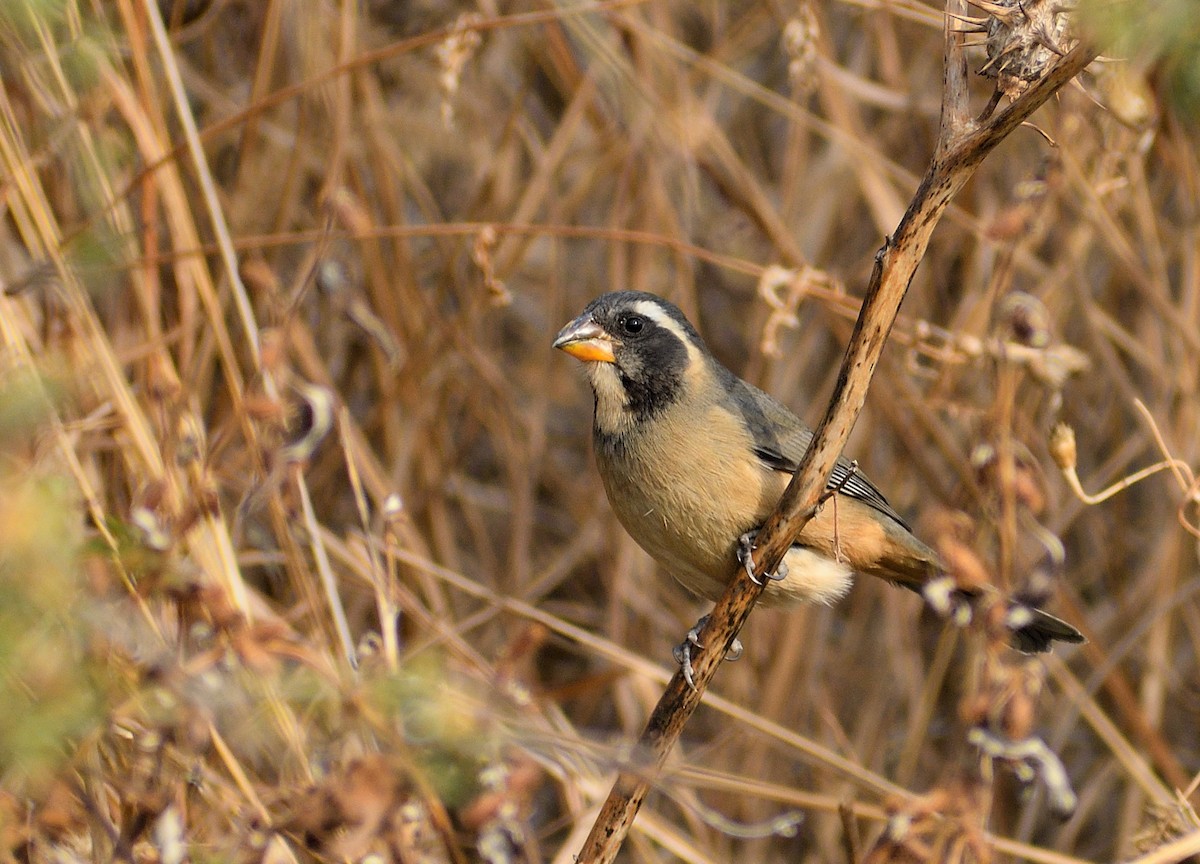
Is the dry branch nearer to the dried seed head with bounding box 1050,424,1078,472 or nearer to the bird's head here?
the dried seed head with bounding box 1050,424,1078,472

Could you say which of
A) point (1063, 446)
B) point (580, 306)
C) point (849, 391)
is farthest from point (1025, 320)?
point (580, 306)

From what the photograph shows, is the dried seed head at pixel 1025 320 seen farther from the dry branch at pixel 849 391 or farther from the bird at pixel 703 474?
the bird at pixel 703 474

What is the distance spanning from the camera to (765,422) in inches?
145

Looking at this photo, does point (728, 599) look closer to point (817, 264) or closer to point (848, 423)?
point (848, 423)

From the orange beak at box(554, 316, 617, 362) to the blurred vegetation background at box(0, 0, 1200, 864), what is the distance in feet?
0.72

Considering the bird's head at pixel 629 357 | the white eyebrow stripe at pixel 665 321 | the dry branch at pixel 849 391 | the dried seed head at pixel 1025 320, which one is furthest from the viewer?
the white eyebrow stripe at pixel 665 321

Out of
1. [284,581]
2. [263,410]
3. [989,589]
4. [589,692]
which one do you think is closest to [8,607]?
[263,410]

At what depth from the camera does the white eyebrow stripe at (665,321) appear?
3662 mm

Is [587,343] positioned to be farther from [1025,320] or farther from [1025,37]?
[1025,37]

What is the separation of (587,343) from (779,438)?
1.94ft

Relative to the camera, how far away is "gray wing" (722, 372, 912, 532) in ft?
11.7

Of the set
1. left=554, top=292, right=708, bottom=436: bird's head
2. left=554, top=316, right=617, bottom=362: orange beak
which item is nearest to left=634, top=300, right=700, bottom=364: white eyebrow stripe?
left=554, top=292, right=708, bottom=436: bird's head

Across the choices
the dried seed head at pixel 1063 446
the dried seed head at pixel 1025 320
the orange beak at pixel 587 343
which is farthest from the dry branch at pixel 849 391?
the orange beak at pixel 587 343

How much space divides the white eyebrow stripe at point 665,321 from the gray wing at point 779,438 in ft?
0.47
